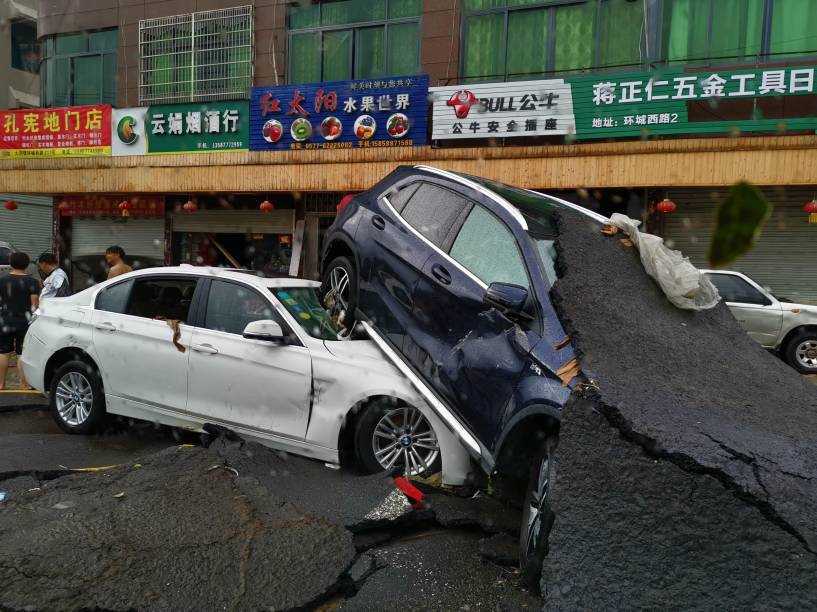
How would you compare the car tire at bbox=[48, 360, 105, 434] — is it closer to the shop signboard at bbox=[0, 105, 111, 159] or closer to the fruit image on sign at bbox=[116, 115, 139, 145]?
the fruit image on sign at bbox=[116, 115, 139, 145]

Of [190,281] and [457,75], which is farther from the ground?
[457,75]

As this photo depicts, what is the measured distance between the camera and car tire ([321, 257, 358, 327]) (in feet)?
17.3

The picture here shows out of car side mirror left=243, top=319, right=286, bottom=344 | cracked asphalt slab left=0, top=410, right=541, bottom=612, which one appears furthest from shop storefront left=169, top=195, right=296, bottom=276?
Answer: cracked asphalt slab left=0, top=410, right=541, bottom=612

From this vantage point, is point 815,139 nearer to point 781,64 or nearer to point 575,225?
point 781,64

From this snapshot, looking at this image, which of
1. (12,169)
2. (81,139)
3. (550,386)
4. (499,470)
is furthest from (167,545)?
(12,169)

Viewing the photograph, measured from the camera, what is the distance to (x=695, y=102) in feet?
39.5

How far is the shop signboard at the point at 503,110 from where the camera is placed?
12.8 meters

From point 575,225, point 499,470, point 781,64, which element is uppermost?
point 781,64

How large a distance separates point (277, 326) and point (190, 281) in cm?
112

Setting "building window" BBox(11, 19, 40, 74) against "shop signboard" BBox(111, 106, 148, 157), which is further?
"building window" BBox(11, 19, 40, 74)

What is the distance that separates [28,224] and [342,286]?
24.7 metres

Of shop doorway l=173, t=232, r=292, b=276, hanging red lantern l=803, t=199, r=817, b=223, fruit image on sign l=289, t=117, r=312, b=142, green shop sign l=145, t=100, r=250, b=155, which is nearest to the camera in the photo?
hanging red lantern l=803, t=199, r=817, b=223

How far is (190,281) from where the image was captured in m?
5.72

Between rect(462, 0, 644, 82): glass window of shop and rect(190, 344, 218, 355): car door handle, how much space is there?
10250 millimetres
